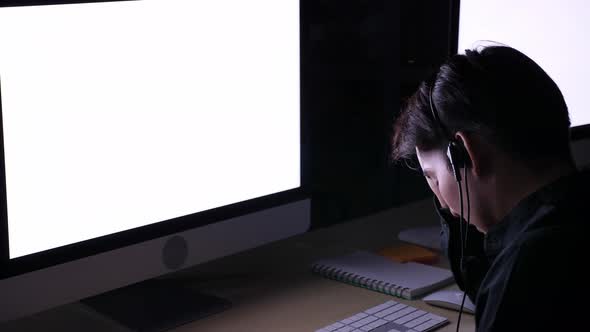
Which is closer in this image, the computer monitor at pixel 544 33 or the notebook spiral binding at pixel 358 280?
the notebook spiral binding at pixel 358 280

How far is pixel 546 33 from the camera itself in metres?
1.89

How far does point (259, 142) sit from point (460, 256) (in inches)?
14.5

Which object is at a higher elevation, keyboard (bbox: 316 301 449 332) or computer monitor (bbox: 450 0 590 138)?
computer monitor (bbox: 450 0 590 138)

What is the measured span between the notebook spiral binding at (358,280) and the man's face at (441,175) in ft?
0.80

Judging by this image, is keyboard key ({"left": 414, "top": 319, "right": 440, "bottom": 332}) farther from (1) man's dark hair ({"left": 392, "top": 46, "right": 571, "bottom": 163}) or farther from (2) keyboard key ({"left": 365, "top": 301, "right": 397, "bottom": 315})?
(1) man's dark hair ({"left": 392, "top": 46, "right": 571, "bottom": 163})

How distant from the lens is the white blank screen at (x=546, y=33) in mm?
1768

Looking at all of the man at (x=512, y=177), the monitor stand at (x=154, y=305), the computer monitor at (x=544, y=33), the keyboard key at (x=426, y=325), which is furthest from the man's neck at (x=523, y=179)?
the computer monitor at (x=544, y=33)

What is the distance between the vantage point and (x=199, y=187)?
1316 mm

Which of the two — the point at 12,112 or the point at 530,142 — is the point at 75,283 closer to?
the point at 12,112

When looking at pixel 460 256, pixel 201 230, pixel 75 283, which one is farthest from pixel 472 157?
pixel 75 283

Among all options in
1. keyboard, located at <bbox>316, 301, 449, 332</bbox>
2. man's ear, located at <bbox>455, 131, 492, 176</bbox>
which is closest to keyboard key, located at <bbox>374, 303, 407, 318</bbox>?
keyboard, located at <bbox>316, 301, 449, 332</bbox>

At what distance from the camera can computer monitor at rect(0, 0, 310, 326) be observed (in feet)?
3.62

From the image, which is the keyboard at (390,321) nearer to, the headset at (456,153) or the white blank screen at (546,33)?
the headset at (456,153)

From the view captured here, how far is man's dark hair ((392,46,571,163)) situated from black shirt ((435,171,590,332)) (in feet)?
0.21
